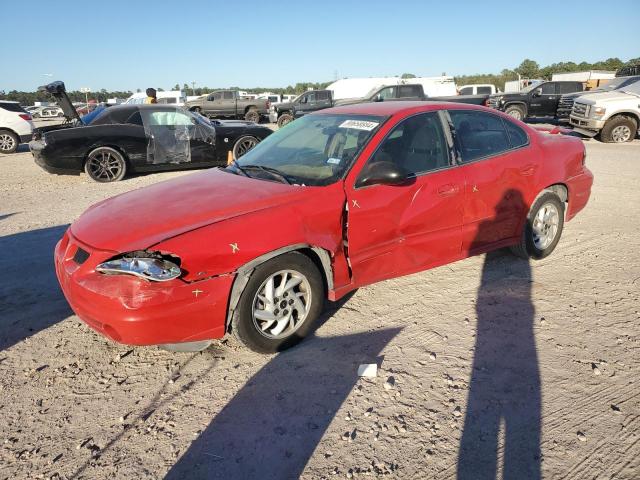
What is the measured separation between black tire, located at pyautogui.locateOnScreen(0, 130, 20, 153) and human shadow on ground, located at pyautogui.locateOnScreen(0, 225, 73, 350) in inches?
471

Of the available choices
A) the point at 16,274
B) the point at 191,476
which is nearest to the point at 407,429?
the point at 191,476

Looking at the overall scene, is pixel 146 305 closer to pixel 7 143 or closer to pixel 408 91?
pixel 7 143

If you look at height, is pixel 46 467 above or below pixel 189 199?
below

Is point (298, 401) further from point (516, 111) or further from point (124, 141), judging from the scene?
point (516, 111)

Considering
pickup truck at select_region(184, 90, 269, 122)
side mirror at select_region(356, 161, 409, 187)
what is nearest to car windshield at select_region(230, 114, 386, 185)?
side mirror at select_region(356, 161, 409, 187)

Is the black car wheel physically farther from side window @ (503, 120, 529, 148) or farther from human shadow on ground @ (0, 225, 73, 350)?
side window @ (503, 120, 529, 148)

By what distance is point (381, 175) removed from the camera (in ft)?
11.0

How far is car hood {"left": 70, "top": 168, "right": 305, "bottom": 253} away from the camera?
2.94 metres

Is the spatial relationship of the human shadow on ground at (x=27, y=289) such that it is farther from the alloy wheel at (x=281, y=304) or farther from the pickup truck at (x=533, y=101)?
the pickup truck at (x=533, y=101)

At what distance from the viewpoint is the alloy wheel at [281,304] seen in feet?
10.2

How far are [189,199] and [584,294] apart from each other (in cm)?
332

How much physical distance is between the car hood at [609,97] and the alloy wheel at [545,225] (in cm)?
1171

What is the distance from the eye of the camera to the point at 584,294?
4062 mm

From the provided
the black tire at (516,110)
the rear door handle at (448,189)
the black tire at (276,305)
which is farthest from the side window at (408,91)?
the black tire at (276,305)
